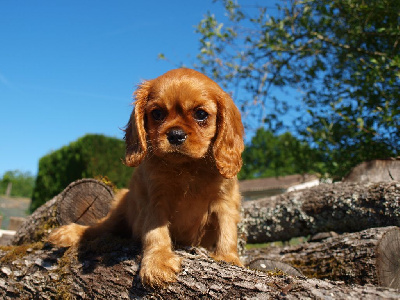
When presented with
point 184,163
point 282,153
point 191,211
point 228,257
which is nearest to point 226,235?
point 228,257

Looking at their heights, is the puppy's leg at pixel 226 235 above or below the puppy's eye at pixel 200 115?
below

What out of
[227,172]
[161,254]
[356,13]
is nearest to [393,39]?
[356,13]

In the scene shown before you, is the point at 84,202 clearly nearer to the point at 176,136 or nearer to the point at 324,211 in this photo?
the point at 176,136

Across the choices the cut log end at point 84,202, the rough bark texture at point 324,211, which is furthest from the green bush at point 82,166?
the cut log end at point 84,202

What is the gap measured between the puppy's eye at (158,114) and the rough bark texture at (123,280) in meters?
1.14

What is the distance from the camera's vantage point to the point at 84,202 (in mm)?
5141

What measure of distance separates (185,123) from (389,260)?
2.47 meters

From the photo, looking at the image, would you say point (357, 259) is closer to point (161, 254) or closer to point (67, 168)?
point (161, 254)

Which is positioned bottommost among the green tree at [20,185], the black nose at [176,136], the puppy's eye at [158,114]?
the green tree at [20,185]

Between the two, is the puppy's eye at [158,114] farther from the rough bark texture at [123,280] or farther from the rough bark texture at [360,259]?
the rough bark texture at [360,259]

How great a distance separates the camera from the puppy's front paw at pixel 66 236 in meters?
3.85

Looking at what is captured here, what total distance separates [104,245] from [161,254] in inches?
35.0

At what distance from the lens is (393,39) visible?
7.01 m

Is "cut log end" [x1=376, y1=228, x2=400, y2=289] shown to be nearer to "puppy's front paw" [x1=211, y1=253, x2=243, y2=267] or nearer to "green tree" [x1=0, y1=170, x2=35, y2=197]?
"puppy's front paw" [x1=211, y1=253, x2=243, y2=267]
